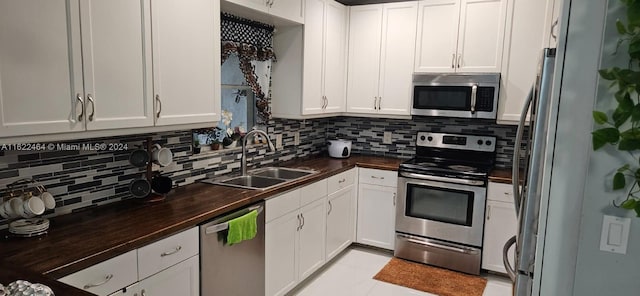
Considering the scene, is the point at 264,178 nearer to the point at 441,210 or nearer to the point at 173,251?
the point at 173,251

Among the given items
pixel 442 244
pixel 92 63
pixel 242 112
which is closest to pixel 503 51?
pixel 442 244

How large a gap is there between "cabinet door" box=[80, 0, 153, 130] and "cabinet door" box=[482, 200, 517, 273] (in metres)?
2.66

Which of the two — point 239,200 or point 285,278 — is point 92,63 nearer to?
point 239,200

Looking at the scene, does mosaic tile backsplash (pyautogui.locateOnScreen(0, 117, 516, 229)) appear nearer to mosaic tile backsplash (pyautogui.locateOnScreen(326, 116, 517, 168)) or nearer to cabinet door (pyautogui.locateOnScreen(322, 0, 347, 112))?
mosaic tile backsplash (pyautogui.locateOnScreen(326, 116, 517, 168))

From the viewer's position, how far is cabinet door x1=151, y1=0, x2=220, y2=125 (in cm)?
208

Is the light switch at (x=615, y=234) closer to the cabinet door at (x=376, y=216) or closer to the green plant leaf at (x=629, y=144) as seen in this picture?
the green plant leaf at (x=629, y=144)

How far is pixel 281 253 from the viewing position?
278 cm

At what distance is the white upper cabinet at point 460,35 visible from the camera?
3.35 m

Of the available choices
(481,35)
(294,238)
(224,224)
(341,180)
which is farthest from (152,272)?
(481,35)

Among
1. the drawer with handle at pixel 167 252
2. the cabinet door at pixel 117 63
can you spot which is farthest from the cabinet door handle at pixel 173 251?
the cabinet door at pixel 117 63

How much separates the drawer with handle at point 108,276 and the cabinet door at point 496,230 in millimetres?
2690

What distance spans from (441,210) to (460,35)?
1.50m

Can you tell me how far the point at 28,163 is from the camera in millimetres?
1845

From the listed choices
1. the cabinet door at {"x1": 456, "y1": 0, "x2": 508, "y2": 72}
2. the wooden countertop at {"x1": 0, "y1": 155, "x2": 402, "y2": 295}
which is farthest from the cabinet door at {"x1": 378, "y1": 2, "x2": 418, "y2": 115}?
the wooden countertop at {"x1": 0, "y1": 155, "x2": 402, "y2": 295}
